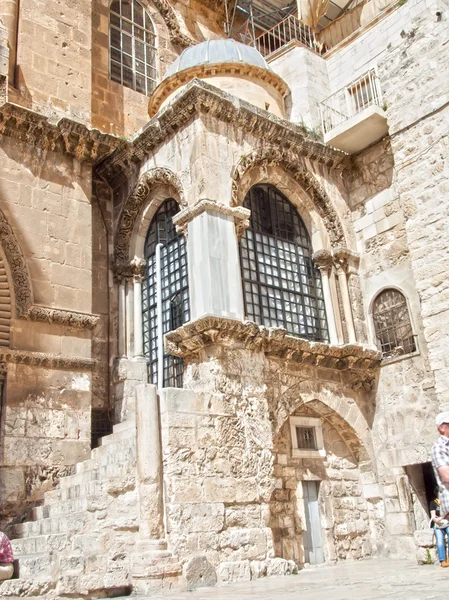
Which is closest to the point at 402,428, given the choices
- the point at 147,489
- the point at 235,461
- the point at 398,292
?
the point at 398,292

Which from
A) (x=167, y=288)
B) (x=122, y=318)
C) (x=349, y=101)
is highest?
(x=349, y=101)

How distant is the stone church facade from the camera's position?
9445 millimetres

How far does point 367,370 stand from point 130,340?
4650 mm

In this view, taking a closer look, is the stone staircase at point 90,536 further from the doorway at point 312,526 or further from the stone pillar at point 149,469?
the doorway at point 312,526

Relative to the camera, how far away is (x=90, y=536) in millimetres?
8266

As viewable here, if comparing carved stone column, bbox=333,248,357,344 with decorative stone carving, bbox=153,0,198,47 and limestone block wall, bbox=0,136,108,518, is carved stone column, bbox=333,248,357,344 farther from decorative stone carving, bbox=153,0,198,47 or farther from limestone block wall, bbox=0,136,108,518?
decorative stone carving, bbox=153,0,198,47

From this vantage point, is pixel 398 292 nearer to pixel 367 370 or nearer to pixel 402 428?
pixel 367 370

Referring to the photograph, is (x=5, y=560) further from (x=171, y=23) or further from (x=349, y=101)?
(x=171, y=23)

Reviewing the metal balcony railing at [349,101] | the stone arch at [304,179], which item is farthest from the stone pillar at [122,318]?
the metal balcony railing at [349,101]

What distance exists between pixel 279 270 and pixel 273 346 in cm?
215

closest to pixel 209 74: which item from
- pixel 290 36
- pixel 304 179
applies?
pixel 304 179

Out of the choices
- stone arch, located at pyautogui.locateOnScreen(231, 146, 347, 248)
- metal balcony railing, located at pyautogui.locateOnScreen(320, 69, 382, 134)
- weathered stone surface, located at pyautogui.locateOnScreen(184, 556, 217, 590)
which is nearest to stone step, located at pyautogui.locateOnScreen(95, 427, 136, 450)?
weathered stone surface, located at pyautogui.locateOnScreen(184, 556, 217, 590)

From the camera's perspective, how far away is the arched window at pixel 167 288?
39.9 ft

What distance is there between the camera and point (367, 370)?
12508mm
